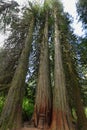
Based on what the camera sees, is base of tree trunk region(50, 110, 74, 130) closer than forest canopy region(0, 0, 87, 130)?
Yes

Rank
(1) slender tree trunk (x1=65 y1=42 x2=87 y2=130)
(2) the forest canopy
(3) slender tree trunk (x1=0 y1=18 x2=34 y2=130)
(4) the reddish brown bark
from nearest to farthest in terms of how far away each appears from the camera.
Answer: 1. (3) slender tree trunk (x1=0 y1=18 x2=34 y2=130)
2. (4) the reddish brown bark
3. (2) the forest canopy
4. (1) slender tree trunk (x1=65 y1=42 x2=87 y2=130)

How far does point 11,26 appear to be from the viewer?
459 inches

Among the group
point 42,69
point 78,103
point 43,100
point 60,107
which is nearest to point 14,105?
point 43,100

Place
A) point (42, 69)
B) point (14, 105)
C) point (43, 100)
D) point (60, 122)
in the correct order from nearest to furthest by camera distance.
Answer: point (60, 122) < point (14, 105) < point (43, 100) < point (42, 69)

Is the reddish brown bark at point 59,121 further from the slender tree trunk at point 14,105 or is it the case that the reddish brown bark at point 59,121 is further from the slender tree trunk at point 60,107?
the slender tree trunk at point 14,105

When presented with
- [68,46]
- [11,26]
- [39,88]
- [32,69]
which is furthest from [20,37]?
[39,88]

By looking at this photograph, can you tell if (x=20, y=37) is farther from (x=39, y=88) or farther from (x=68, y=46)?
(x=39, y=88)

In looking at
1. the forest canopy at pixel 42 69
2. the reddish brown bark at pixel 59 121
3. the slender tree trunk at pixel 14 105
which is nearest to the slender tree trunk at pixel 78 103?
the forest canopy at pixel 42 69

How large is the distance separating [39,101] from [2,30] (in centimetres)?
567

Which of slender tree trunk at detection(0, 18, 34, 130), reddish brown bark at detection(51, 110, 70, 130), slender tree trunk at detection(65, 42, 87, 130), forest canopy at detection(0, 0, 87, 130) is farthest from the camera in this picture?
slender tree trunk at detection(65, 42, 87, 130)

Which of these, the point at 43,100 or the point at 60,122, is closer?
the point at 60,122

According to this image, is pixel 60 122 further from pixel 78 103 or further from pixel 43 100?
pixel 78 103

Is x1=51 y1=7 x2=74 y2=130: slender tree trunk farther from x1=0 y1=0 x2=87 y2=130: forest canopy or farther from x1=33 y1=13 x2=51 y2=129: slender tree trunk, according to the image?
x1=33 y1=13 x2=51 y2=129: slender tree trunk

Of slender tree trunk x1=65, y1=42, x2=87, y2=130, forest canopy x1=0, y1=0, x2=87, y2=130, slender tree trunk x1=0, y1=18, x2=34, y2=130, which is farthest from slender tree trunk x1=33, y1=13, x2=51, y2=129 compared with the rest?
slender tree trunk x1=65, y1=42, x2=87, y2=130
